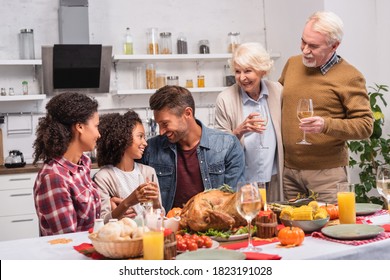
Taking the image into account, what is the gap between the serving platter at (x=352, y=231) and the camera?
205cm

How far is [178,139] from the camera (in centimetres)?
296

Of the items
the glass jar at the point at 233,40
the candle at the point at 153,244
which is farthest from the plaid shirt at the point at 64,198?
the glass jar at the point at 233,40

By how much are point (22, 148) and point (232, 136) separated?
3.28m

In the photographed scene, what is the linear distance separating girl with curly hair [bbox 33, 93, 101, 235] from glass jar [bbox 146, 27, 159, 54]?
350 centimetres

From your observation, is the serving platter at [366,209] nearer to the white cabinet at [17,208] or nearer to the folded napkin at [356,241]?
the folded napkin at [356,241]

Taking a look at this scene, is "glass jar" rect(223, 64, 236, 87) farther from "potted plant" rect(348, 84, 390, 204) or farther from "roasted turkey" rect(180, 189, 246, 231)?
"roasted turkey" rect(180, 189, 246, 231)

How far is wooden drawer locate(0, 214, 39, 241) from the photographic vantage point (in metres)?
5.09

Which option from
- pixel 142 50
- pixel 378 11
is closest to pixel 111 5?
pixel 142 50

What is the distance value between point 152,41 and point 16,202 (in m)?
2.14

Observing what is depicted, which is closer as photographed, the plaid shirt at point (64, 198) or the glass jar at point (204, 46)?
the plaid shirt at point (64, 198)

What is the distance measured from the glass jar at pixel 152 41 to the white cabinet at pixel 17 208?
1786 millimetres

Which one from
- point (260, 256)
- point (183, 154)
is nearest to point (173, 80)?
point (183, 154)

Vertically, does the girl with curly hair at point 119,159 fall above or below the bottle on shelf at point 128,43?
below

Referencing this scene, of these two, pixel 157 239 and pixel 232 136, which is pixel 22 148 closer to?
pixel 232 136
